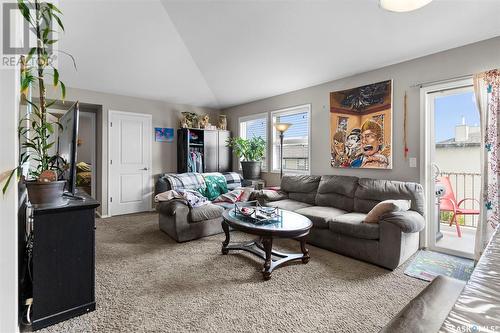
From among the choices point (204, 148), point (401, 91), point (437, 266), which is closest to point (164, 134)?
point (204, 148)

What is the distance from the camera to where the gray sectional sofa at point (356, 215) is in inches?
102

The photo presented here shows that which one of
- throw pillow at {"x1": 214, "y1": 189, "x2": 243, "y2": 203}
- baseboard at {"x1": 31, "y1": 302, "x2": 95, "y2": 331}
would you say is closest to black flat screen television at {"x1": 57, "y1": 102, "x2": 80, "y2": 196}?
baseboard at {"x1": 31, "y1": 302, "x2": 95, "y2": 331}

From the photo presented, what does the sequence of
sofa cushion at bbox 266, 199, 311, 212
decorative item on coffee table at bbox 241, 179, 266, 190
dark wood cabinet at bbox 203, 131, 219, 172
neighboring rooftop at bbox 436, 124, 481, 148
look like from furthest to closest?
1. dark wood cabinet at bbox 203, 131, 219, 172
2. decorative item on coffee table at bbox 241, 179, 266, 190
3. sofa cushion at bbox 266, 199, 311, 212
4. neighboring rooftop at bbox 436, 124, 481, 148

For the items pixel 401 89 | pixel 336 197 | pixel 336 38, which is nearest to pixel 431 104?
pixel 401 89

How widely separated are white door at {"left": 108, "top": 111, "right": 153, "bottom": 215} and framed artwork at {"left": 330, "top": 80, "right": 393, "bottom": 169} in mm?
3796

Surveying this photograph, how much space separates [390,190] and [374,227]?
2.45 ft

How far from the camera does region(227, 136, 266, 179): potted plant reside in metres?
5.29

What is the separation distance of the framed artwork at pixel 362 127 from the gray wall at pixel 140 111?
3.35 metres

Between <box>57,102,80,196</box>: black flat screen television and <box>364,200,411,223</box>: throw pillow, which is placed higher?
<box>57,102,80,196</box>: black flat screen television

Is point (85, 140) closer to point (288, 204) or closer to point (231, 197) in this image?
point (231, 197)

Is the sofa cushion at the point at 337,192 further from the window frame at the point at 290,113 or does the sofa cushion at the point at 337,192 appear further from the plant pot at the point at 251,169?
the plant pot at the point at 251,169

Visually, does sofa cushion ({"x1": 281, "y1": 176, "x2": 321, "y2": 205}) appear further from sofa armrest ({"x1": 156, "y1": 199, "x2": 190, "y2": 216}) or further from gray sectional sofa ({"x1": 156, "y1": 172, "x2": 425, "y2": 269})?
sofa armrest ({"x1": 156, "y1": 199, "x2": 190, "y2": 216})

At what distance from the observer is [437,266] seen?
8.89 feet

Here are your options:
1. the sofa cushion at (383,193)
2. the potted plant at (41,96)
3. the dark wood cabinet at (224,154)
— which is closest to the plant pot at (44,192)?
Answer: the potted plant at (41,96)
